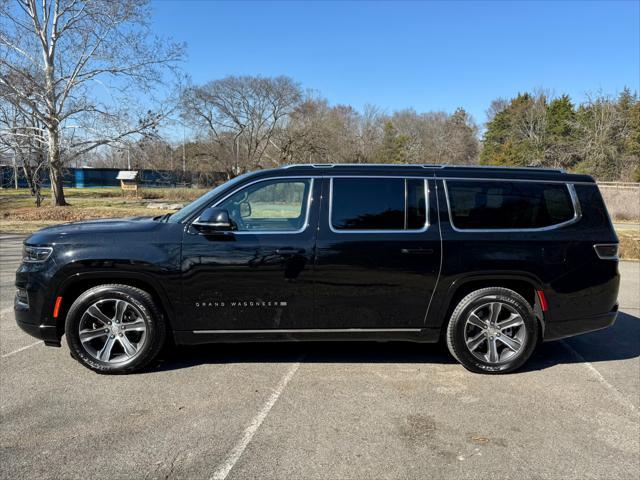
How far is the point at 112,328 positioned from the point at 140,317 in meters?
0.28

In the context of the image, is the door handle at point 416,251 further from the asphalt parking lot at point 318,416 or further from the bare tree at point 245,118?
the bare tree at point 245,118

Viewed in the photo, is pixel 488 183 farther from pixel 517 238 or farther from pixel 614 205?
pixel 614 205

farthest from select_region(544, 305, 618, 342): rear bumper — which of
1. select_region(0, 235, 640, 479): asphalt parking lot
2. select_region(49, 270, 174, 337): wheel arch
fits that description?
select_region(49, 270, 174, 337): wheel arch

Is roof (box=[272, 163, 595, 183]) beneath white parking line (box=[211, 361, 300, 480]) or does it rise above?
above

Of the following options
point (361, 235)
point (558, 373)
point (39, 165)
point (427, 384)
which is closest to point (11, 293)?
point (361, 235)

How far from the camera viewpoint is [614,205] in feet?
73.2

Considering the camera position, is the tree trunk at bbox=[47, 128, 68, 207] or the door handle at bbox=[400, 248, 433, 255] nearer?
the door handle at bbox=[400, 248, 433, 255]

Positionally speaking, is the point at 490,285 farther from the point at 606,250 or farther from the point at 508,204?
the point at 606,250

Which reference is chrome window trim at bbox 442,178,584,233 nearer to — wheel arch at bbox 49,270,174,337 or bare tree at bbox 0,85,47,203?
wheel arch at bbox 49,270,174,337

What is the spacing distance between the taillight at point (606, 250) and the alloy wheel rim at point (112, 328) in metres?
4.18

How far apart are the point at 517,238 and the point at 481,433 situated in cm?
178

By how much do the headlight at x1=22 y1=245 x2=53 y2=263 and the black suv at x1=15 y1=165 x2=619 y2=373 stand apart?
0.01m

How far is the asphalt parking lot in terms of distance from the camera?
285 cm

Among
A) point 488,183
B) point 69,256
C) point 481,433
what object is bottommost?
point 481,433
